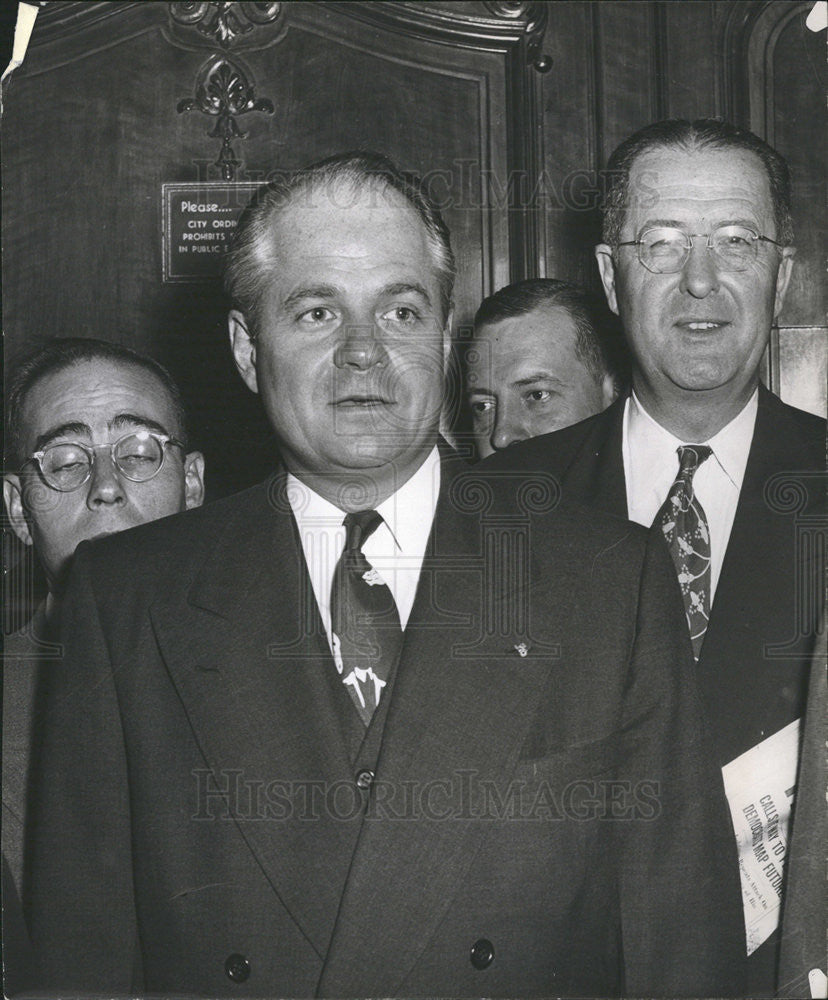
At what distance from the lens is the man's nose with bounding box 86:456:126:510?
4.64ft

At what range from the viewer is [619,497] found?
4.52 ft

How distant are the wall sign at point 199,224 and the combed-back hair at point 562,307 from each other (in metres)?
0.36

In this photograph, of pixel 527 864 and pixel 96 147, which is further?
pixel 96 147

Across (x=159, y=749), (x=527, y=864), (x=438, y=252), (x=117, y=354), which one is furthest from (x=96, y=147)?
(x=527, y=864)

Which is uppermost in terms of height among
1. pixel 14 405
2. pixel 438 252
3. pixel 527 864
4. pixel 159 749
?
pixel 438 252

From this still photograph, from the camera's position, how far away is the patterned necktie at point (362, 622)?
126cm

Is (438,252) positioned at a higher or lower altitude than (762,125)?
lower

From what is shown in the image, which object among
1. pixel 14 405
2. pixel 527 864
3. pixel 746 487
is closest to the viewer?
pixel 527 864

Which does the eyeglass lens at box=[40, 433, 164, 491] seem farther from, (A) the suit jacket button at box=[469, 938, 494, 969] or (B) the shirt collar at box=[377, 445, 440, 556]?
(A) the suit jacket button at box=[469, 938, 494, 969]

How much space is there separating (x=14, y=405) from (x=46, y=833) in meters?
0.55

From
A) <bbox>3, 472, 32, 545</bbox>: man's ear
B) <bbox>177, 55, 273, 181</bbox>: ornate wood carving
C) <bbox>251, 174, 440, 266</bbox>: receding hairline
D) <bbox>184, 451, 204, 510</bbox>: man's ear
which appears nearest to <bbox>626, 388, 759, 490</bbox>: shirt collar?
<bbox>251, 174, 440, 266</bbox>: receding hairline

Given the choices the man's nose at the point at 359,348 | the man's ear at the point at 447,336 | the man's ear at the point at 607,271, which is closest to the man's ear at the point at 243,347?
the man's nose at the point at 359,348

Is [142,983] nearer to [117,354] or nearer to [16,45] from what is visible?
[117,354]

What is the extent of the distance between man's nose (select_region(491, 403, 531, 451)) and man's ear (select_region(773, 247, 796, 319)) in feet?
1.09
